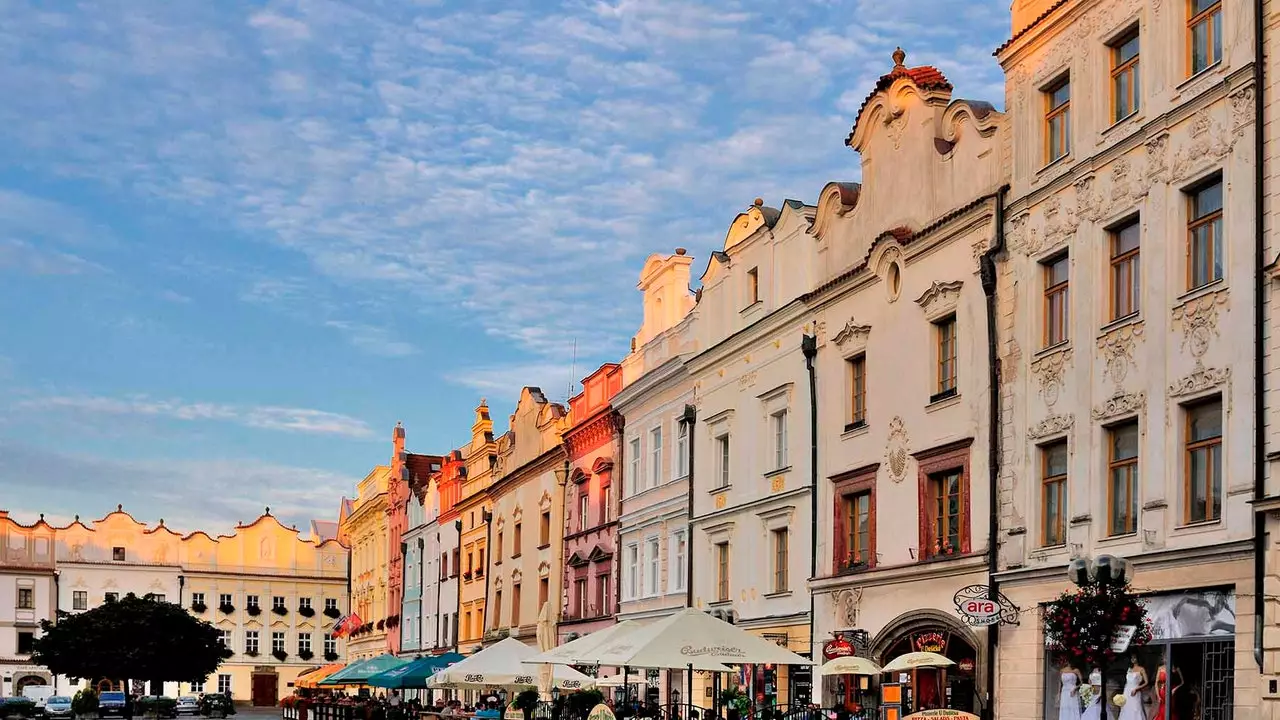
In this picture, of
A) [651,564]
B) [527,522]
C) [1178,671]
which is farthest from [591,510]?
[1178,671]

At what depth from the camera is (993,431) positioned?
2717 centimetres

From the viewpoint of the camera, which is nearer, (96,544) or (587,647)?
(587,647)

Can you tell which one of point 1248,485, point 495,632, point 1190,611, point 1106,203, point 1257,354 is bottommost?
point 495,632

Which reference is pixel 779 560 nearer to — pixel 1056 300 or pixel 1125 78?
pixel 1056 300

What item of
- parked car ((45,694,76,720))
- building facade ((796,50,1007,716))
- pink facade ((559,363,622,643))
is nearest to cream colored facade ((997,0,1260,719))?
building facade ((796,50,1007,716))

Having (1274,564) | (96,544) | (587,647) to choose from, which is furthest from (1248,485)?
(96,544)

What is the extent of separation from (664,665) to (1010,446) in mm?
6509

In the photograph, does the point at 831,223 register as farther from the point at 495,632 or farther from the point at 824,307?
the point at 495,632

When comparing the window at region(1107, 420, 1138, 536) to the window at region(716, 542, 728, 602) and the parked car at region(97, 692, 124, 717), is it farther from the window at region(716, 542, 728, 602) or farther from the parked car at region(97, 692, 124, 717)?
the parked car at region(97, 692, 124, 717)

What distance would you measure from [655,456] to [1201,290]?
83.2 feet

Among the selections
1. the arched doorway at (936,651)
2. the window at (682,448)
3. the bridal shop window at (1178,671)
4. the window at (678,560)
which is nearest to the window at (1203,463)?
the bridal shop window at (1178,671)

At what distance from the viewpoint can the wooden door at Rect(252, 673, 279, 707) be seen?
112 meters

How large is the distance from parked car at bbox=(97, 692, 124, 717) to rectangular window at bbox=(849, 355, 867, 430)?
54.7 meters

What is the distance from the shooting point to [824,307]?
3431 centimetres
